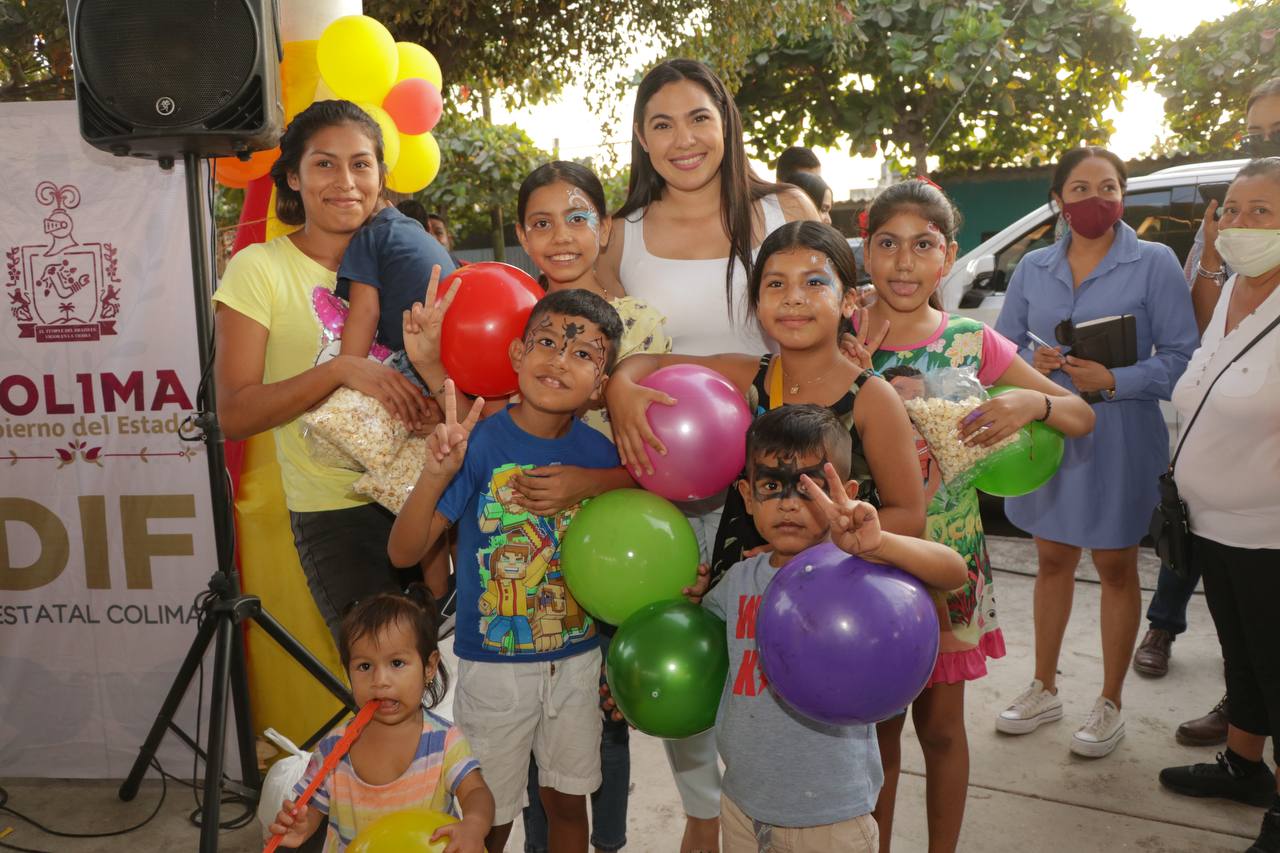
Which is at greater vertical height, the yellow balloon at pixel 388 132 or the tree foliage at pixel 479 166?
the tree foliage at pixel 479 166

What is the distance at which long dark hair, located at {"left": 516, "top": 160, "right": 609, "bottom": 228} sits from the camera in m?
2.31

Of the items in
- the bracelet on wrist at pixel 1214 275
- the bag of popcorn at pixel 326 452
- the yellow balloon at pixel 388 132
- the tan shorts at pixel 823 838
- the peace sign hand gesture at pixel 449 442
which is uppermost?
the yellow balloon at pixel 388 132

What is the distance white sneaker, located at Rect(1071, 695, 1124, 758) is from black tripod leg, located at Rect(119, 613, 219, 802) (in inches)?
102

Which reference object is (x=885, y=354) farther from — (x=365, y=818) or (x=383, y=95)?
(x=383, y=95)

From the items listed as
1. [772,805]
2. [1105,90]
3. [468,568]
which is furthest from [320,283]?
[1105,90]

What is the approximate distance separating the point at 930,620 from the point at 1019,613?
3.08 metres

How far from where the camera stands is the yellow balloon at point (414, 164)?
3.20 metres

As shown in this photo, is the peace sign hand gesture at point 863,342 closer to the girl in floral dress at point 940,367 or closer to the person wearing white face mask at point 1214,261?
the girl in floral dress at point 940,367

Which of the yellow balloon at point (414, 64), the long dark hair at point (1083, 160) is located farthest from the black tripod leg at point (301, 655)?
the long dark hair at point (1083, 160)

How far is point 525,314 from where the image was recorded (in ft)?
7.07

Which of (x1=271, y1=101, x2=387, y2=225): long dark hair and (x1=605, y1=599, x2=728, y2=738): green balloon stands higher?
(x1=271, y1=101, x2=387, y2=225): long dark hair

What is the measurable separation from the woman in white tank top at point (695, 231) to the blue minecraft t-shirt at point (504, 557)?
0.37m

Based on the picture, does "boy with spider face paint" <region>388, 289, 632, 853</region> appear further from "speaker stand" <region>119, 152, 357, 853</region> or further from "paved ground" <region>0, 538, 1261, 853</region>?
"paved ground" <region>0, 538, 1261, 853</region>

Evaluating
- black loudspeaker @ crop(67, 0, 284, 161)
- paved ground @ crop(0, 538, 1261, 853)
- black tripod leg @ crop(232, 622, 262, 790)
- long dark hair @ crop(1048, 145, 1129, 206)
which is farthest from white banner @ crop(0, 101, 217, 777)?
long dark hair @ crop(1048, 145, 1129, 206)
